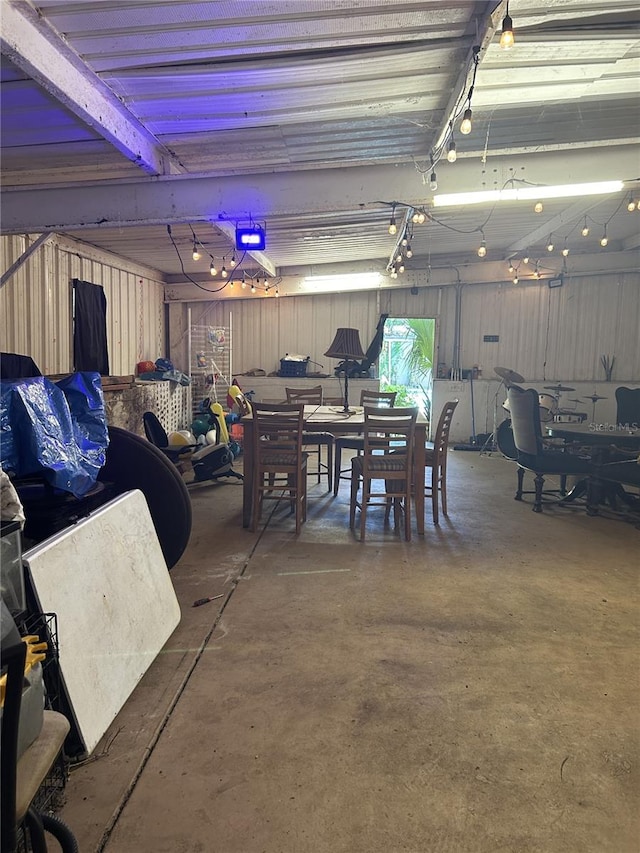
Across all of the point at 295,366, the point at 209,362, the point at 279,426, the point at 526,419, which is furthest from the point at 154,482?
the point at 209,362

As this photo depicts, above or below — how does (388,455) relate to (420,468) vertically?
above

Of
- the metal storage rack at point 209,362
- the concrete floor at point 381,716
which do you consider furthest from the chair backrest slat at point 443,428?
the metal storage rack at point 209,362

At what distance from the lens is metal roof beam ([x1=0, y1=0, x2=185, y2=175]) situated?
7.19ft

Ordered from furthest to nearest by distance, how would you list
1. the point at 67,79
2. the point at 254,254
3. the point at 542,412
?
the point at 254,254 < the point at 542,412 < the point at 67,79

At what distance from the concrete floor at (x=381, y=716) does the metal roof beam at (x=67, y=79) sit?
278 cm

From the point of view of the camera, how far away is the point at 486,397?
8375mm

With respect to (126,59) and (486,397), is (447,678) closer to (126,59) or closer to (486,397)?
(126,59)

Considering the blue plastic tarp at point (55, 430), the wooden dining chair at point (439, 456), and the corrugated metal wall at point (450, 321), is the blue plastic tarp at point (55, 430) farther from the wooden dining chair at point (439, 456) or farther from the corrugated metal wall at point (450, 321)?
the corrugated metal wall at point (450, 321)

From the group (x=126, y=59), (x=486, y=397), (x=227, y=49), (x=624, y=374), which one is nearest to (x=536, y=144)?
(x=227, y=49)

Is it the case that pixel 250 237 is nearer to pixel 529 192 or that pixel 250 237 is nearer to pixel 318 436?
pixel 318 436

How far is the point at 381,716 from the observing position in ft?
6.41

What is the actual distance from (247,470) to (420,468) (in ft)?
4.79

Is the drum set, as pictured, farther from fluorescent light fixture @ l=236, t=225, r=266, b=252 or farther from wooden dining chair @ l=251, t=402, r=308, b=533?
fluorescent light fixture @ l=236, t=225, r=266, b=252

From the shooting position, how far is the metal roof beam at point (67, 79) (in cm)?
219
